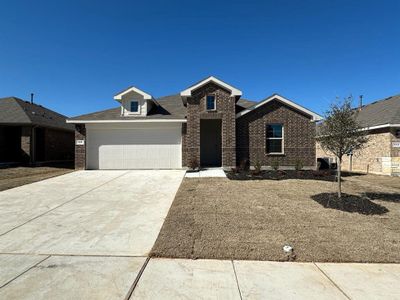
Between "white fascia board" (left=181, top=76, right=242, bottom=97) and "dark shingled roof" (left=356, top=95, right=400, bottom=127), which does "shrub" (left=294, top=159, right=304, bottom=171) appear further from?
"white fascia board" (left=181, top=76, right=242, bottom=97)

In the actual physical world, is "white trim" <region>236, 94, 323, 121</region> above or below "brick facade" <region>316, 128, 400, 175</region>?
above

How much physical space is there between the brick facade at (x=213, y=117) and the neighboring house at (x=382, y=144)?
212 inches

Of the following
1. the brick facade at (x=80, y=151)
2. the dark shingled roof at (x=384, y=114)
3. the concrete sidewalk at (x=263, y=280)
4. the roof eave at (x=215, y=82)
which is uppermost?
the roof eave at (x=215, y=82)

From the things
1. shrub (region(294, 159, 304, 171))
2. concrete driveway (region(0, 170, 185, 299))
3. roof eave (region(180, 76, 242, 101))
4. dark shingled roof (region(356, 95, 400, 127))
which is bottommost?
concrete driveway (region(0, 170, 185, 299))

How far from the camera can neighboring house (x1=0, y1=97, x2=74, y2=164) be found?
57.5 feet

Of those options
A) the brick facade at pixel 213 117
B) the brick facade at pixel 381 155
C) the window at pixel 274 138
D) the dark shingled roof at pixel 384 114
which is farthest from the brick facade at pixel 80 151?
the dark shingled roof at pixel 384 114

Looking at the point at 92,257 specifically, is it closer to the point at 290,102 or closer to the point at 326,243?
→ the point at 326,243

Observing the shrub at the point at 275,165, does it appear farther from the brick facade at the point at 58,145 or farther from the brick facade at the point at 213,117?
the brick facade at the point at 58,145

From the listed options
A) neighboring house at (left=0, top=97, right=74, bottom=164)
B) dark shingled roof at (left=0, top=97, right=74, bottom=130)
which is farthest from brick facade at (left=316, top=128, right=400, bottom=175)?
dark shingled roof at (left=0, top=97, right=74, bottom=130)

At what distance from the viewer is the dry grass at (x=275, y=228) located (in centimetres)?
405

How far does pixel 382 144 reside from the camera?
14969mm

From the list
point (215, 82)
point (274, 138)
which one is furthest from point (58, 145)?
point (274, 138)

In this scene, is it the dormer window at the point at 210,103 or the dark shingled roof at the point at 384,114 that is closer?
the dormer window at the point at 210,103

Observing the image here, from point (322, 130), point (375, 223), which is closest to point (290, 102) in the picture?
point (322, 130)
